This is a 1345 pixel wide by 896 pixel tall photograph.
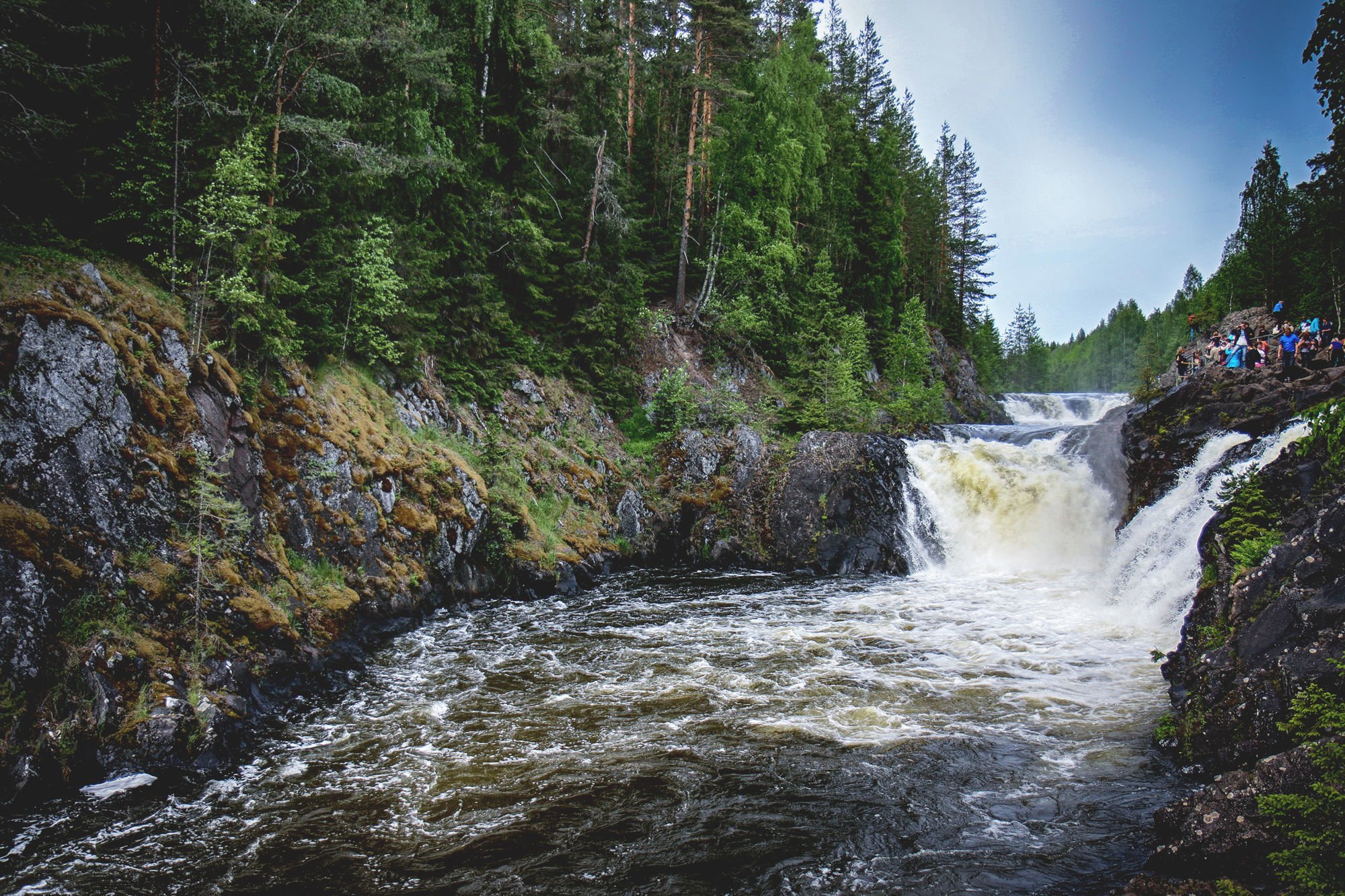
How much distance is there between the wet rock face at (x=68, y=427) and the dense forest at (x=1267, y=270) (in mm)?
20683

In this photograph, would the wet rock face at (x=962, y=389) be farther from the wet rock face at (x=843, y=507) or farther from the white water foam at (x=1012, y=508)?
the wet rock face at (x=843, y=507)

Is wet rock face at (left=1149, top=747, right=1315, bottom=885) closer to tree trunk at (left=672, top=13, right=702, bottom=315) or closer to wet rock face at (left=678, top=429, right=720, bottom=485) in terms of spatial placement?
wet rock face at (left=678, top=429, right=720, bottom=485)

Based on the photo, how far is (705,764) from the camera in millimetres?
6508

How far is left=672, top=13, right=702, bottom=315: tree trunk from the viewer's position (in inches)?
882

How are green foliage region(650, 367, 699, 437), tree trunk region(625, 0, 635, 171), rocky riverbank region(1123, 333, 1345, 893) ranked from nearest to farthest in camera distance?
rocky riverbank region(1123, 333, 1345, 893) → green foliage region(650, 367, 699, 437) → tree trunk region(625, 0, 635, 171)

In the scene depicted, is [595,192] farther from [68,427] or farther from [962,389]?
[962,389]

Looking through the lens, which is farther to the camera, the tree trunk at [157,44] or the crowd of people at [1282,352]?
the crowd of people at [1282,352]

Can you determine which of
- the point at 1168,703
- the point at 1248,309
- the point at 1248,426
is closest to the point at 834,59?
the point at 1248,309

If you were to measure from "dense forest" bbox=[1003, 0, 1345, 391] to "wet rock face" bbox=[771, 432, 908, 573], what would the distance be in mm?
8305

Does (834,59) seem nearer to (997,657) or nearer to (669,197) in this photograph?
(669,197)

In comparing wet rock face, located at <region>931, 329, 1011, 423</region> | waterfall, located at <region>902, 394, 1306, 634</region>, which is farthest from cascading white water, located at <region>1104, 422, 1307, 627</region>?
wet rock face, located at <region>931, 329, 1011, 423</region>

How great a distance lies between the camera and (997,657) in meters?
9.85

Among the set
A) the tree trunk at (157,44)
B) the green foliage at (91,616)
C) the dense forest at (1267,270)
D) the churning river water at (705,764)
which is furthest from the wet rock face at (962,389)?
the green foliage at (91,616)

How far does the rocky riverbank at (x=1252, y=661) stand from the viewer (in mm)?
4195
